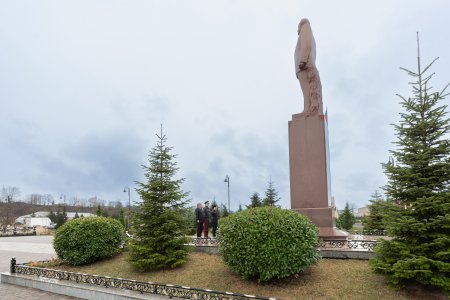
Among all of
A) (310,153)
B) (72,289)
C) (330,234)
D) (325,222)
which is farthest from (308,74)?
(72,289)

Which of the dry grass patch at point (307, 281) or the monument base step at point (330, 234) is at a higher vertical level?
the monument base step at point (330, 234)

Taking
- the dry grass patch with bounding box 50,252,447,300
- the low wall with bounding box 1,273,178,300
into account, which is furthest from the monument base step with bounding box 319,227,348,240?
the low wall with bounding box 1,273,178,300

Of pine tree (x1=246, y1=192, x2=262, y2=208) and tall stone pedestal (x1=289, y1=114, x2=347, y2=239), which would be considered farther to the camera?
pine tree (x1=246, y1=192, x2=262, y2=208)

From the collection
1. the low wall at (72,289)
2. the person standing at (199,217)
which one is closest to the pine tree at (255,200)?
the person standing at (199,217)

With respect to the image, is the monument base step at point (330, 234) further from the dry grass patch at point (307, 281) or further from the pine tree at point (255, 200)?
the pine tree at point (255, 200)

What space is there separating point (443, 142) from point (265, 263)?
14.4ft

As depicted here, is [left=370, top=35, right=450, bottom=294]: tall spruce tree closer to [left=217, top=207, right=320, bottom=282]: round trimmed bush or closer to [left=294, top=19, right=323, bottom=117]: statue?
[left=217, top=207, right=320, bottom=282]: round trimmed bush

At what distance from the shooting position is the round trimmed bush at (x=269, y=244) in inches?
291

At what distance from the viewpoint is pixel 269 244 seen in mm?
7422

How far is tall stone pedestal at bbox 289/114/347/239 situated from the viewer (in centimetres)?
1100

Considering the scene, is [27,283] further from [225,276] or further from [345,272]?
[345,272]

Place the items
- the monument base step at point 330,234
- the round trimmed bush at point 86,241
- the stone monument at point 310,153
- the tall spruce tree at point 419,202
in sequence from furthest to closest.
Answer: the round trimmed bush at point 86,241
the stone monument at point 310,153
the monument base step at point 330,234
the tall spruce tree at point 419,202

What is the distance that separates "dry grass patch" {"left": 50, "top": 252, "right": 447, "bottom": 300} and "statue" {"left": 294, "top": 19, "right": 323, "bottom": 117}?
5.45 metres

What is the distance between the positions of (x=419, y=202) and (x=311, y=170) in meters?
4.78
